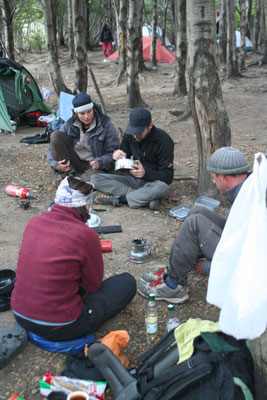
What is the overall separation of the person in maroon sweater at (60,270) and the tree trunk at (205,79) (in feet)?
7.54

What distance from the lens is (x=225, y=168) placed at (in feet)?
9.46

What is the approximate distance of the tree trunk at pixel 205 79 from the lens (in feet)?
14.9

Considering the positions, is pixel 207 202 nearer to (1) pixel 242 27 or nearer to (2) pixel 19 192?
(2) pixel 19 192

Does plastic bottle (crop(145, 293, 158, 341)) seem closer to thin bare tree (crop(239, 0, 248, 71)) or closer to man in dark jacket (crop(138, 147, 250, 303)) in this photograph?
man in dark jacket (crop(138, 147, 250, 303))

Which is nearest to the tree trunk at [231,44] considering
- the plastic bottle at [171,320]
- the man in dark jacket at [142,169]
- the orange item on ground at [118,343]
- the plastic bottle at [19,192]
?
the man in dark jacket at [142,169]

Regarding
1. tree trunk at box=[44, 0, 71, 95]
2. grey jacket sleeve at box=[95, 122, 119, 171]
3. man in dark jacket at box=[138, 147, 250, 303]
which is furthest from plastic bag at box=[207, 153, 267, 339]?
tree trunk at box=[44, 0, 71, 95]

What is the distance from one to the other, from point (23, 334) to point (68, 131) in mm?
3303

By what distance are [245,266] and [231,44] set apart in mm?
13105

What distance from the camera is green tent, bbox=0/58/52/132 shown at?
9.13m

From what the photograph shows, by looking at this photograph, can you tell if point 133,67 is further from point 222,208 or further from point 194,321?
point 194,321

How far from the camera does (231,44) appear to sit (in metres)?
13.4

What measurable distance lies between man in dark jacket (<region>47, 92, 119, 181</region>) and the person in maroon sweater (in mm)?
2581

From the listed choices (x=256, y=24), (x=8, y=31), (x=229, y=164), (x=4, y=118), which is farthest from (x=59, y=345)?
(x=256, y=24)

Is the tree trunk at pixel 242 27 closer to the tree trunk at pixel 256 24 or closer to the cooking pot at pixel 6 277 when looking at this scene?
the tree trunk at pixel 256 24
